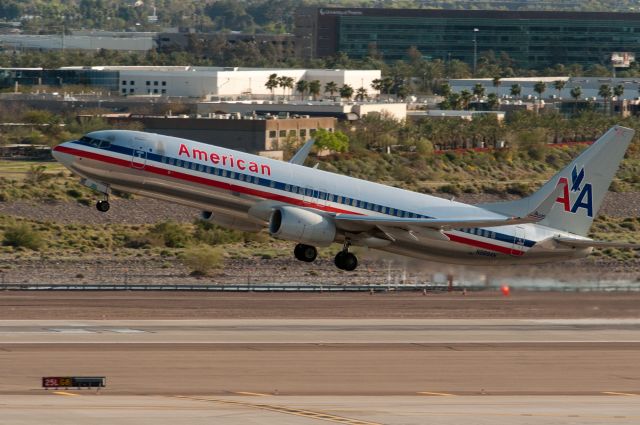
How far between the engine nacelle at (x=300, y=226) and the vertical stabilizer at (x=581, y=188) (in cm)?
1028

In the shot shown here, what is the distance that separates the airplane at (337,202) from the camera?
7381 cm

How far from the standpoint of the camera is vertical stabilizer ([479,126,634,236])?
8050cm

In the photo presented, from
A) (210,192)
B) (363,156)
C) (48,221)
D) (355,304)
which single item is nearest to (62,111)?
(363,156)

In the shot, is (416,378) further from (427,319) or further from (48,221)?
(48,221)

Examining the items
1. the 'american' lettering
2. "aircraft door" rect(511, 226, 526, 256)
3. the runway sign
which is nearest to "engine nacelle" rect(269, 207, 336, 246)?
the 'american' lettering

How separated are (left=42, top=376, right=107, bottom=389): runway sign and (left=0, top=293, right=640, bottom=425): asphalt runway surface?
0.37m

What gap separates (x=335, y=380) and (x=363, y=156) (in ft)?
339

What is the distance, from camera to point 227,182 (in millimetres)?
73688

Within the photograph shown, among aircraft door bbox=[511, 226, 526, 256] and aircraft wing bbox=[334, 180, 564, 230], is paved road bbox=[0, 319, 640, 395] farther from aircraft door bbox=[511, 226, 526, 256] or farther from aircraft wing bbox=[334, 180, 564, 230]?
aircraft wing bbox=[334, 180, 564, 230]

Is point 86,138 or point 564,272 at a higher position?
point 86,138

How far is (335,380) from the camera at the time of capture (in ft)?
217

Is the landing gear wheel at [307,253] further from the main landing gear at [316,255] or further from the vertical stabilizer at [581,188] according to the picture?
the vertical stabilizer at [581,188]
